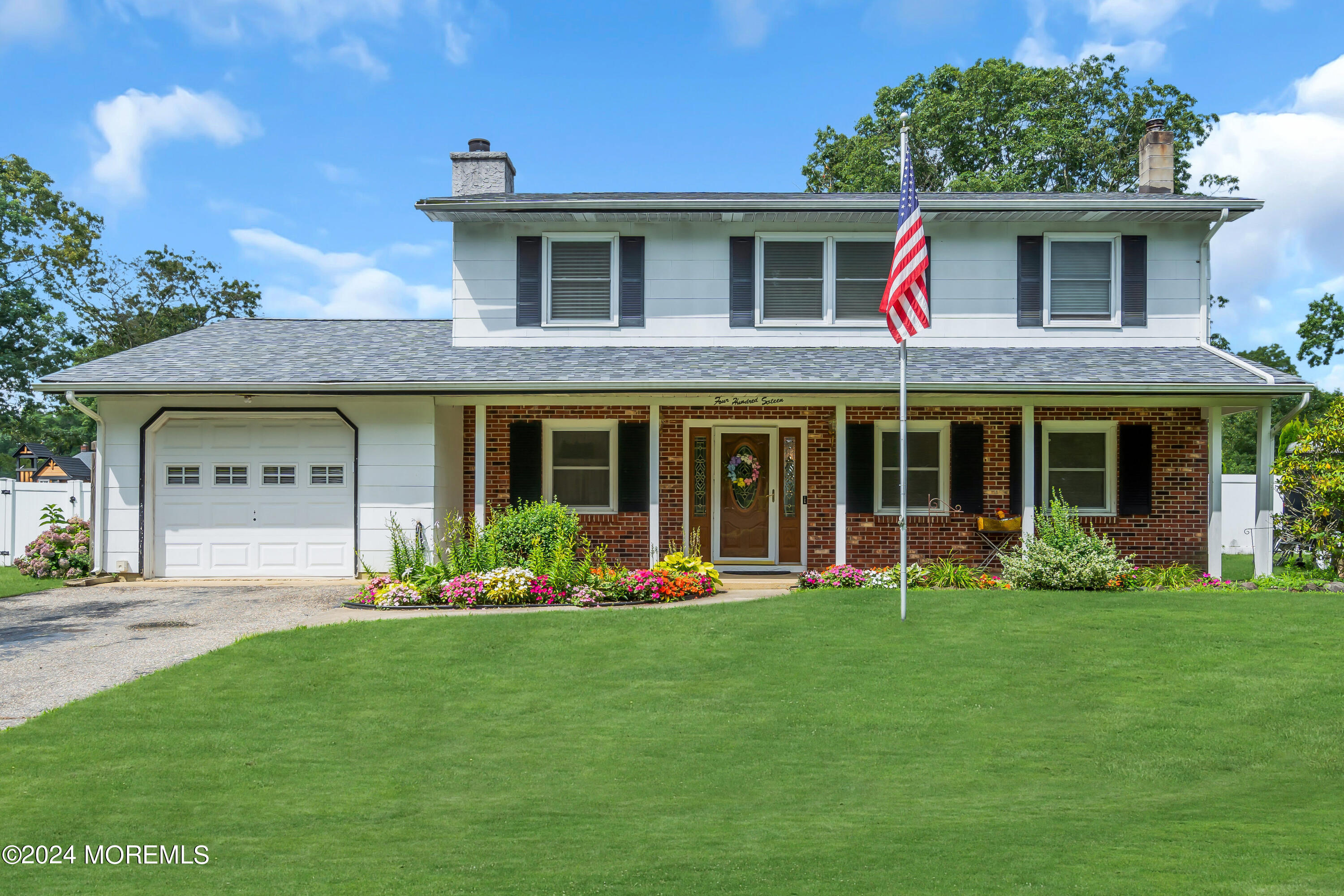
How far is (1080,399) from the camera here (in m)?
12.8

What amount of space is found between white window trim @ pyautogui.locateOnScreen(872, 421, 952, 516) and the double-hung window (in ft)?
8.46

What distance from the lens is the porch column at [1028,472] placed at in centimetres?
1257

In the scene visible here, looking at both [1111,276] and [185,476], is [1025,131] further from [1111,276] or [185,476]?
[185,476]

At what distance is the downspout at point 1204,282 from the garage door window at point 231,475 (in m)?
14.7

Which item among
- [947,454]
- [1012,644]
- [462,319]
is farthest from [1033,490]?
[462,319]

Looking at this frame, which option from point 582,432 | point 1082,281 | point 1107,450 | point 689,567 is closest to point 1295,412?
point 1107,450

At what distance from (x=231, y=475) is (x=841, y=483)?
8.93 metres

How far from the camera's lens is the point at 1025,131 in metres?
27.8

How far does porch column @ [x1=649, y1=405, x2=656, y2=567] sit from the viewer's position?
41.9 ft

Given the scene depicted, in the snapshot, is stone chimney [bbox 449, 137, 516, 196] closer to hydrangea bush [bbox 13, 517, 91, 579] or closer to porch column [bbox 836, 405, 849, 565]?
porch column [bbox 836, 405, 849, 565]

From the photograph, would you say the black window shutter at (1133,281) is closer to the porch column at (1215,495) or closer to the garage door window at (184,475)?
the porch column at (1215,495)

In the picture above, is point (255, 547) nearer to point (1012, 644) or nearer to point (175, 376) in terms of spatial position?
point (175, 376)

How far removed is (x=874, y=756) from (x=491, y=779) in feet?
7.99

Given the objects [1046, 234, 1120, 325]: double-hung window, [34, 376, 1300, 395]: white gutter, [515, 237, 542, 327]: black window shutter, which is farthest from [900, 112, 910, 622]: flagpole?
[515, 237, 542, 327]: black window shutter
